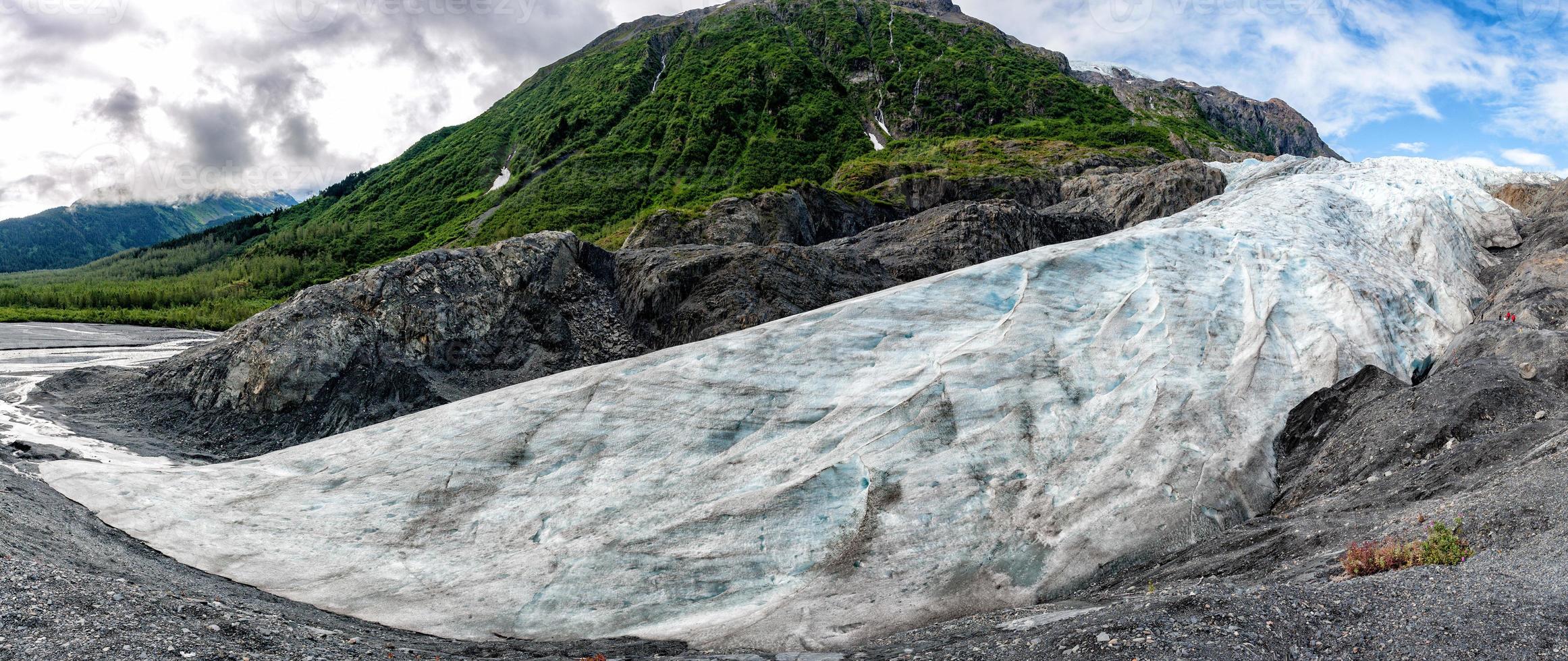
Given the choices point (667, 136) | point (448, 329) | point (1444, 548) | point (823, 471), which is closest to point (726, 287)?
point (448, 329)

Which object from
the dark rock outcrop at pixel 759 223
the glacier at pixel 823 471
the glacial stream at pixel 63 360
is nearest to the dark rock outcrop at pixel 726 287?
the glacier at pixel 823 471

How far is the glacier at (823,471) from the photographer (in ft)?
47.4

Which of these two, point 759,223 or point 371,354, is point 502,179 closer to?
point 759,223

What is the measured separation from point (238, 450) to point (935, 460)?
857 inches

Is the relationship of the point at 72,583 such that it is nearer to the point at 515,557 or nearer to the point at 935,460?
the point at 515,557

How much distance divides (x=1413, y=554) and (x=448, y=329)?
28101mm

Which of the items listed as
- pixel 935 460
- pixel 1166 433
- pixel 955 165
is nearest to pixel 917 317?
pixel 935 460

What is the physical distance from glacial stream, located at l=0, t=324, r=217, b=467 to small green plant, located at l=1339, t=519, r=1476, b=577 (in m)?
25.0

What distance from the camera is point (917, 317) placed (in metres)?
20.9

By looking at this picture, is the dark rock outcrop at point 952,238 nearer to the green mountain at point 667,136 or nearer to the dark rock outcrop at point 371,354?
the dark rock outcrop at point 371,354

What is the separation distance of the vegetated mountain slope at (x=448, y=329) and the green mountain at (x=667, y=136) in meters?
67.8

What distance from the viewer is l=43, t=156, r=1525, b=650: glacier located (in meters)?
14.5

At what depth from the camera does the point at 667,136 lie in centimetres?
14000

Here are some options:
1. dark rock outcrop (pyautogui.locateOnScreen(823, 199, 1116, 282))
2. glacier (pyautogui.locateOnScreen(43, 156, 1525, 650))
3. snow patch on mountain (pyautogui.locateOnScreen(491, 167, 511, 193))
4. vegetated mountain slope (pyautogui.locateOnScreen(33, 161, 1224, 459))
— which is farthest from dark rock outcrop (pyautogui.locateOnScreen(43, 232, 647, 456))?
snow patch on mountain (pyautogui.locateOnScreen(491, 167, 511, 193))
